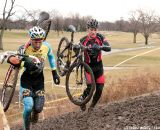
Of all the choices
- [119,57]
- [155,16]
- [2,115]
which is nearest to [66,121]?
[2,115]

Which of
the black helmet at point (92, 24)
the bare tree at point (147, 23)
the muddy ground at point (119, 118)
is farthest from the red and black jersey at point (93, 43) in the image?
the bare tree at point (147, 23)

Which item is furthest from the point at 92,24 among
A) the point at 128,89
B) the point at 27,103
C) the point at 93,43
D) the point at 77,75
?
the point at 128,89

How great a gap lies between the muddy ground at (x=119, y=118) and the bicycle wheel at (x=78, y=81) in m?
0.39

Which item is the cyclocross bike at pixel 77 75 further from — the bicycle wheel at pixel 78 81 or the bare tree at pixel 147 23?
the bare tree at pixel 147 23

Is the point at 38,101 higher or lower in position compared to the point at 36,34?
lower

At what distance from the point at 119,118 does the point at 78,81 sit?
7.09 ft

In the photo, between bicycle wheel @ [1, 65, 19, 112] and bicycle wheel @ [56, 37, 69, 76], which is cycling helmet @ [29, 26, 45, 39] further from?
bicycle wheel @ [56, 37, 69, 76]

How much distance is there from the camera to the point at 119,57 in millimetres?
49625

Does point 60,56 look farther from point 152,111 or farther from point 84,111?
point 152,111

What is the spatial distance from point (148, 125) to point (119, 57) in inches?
1688

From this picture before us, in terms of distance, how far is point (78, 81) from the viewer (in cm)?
976

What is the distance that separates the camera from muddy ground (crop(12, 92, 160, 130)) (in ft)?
23.5

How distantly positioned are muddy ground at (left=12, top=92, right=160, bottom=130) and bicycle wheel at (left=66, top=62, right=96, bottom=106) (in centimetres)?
39

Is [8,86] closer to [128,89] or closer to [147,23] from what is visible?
[128,89]
